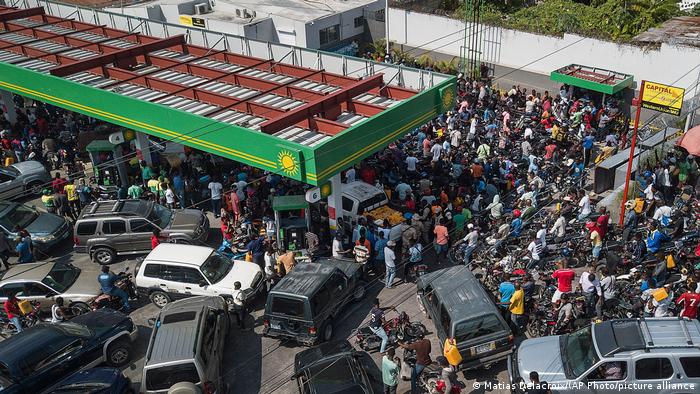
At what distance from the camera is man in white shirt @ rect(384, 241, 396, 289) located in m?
17.1

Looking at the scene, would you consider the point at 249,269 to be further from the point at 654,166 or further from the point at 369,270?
the point at 654,166

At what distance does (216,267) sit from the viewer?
56.0 ft

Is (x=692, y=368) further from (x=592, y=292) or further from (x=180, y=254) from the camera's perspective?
(x=180, y=254)

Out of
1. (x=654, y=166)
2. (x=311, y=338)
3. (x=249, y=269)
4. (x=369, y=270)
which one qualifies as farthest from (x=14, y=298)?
(x=654, y=166)

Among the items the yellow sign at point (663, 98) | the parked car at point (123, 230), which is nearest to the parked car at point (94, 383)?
the parked car at point (123, 230)

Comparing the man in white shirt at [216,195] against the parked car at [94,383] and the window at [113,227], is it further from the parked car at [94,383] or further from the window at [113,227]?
the parked car at [94,383]

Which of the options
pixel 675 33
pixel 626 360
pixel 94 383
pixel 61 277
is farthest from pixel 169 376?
pixel 675 33

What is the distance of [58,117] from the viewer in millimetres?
30188

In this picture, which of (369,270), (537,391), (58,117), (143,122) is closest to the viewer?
(537,391)

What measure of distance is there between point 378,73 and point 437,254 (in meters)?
7.46

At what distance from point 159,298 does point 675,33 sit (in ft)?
82.3

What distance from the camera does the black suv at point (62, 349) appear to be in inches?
530

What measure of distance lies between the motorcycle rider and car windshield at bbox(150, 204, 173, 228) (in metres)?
3.02

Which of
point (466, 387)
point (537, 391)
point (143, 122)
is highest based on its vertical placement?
point (143, 122)
